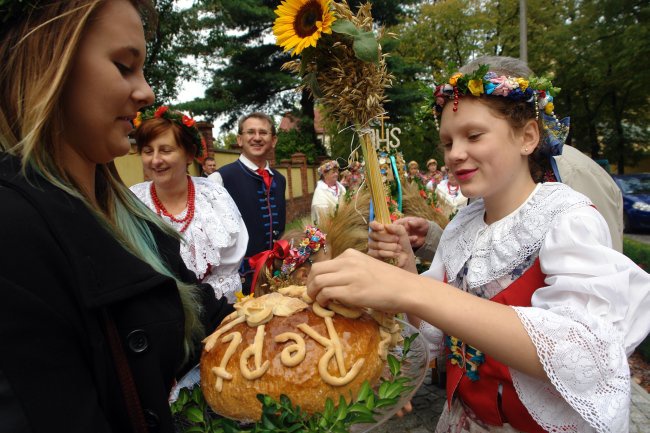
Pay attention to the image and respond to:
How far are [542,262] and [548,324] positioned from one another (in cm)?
24

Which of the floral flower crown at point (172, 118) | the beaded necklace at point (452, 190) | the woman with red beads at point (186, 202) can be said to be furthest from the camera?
the beaded necklace at point (452, 190)

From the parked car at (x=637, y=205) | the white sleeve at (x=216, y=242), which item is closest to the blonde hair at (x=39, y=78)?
the white sleeve at (x=216, y=242)

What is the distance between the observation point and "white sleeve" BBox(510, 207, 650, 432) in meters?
1.28

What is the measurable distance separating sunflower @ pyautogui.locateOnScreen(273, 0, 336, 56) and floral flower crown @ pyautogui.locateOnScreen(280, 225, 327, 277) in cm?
198

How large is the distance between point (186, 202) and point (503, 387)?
266 centimetres

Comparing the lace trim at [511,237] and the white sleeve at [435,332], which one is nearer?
the lace trim at [511,237]

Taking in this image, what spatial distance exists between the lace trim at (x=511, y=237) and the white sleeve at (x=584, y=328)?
0.09 meters

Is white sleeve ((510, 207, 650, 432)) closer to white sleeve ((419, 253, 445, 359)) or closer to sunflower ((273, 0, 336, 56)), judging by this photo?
white sleeve ((419, 253, 445, 359))

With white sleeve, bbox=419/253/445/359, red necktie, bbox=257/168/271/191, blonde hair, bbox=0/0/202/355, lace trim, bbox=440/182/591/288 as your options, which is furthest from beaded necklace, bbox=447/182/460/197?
blonde hair, bbox=0/0/202/355

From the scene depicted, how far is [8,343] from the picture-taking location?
87 centimetres

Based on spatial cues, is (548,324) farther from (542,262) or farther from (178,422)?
(178,422)

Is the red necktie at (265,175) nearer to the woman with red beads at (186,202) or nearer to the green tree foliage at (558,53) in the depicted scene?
the woman with red beads at (186,202)

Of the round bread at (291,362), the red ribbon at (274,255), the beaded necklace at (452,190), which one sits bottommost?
the beaded necklace at (452,190)

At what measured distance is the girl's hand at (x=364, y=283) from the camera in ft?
4.22
